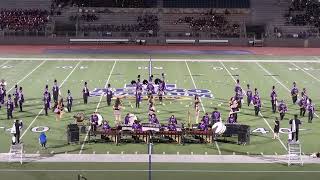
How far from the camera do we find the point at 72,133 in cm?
1884

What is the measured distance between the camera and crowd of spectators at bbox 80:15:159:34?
51.2 metres

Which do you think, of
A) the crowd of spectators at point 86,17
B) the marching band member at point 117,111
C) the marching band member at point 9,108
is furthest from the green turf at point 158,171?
the crowd of spectators at point 86,17

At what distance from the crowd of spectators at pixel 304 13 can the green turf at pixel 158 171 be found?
38.2m

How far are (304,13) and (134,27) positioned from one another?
16.3 meters

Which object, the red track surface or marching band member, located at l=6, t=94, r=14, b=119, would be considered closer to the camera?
marching band member, located at l=6, t=94, r=14, b=119

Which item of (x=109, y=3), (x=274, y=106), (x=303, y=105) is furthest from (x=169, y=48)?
(x=303, y=105)

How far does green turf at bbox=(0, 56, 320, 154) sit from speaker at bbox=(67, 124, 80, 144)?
0.30m

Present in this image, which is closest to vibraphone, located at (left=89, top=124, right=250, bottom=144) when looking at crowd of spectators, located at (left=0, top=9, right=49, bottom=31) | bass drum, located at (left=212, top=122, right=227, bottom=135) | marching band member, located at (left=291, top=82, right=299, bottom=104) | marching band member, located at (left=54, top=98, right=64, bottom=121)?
bass drum, located at (left=212, top=122, right=227, bottom=135)

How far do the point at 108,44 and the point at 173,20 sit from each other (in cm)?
815

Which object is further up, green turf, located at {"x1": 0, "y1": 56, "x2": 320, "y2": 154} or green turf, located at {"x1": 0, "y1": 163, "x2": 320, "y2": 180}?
green turf, located at {"x1": 0, "y1": 56, "x2": 320, "y2": 154}

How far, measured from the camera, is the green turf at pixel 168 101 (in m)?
18.6

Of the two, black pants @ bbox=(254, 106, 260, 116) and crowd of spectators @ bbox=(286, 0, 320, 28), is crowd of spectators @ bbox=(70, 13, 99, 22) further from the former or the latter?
black pants @ bbox=(254, 106, 260, 116)

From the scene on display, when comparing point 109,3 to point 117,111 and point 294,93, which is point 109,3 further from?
point 117,111
